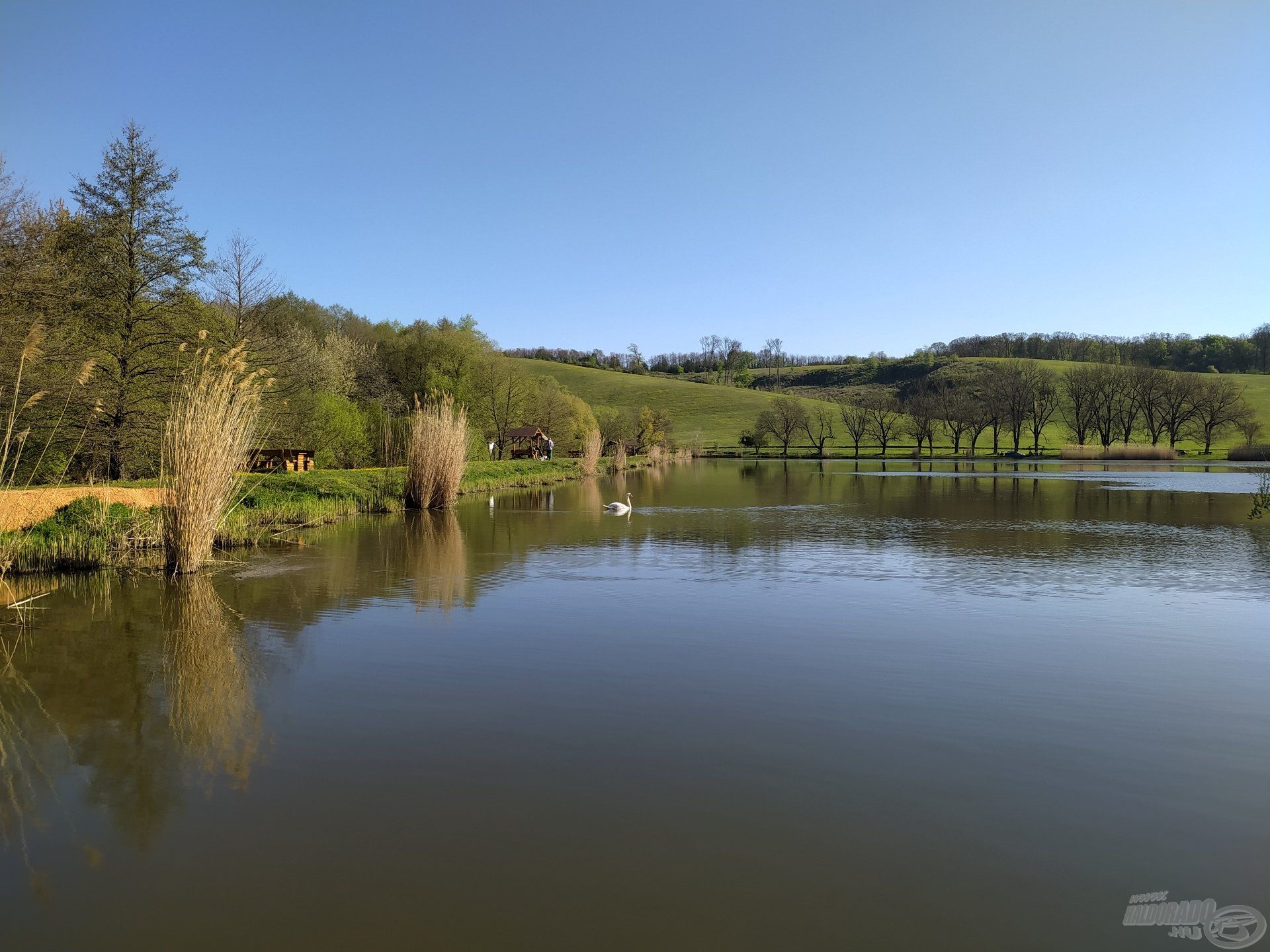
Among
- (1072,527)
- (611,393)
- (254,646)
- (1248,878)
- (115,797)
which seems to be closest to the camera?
(1248,878)

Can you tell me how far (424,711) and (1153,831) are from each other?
3.91 metres

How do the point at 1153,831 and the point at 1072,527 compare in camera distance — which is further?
the point at 1072,527

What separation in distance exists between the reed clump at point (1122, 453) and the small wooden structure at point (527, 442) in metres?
37.9

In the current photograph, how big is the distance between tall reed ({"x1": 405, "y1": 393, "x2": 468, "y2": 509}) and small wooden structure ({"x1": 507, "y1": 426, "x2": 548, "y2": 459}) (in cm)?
2957

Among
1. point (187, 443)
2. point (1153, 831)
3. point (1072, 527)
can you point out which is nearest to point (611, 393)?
point (1072, 527)

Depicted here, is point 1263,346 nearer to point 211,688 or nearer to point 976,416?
point 976,416

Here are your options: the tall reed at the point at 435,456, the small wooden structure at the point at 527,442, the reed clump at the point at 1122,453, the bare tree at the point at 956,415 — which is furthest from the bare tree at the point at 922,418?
the tall reed at the point at 435,456

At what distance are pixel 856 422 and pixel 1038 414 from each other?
22.3 m

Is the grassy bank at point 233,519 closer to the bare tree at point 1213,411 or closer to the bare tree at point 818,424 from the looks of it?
the bare tree at point 818,424

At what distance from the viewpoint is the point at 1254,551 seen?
1322cm

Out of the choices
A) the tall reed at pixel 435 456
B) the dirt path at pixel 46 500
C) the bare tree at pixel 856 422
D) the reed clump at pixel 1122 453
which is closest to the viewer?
the dirt path at pixel 46 500

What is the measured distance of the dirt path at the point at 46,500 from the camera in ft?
35.8

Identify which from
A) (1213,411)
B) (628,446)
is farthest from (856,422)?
(628,446)

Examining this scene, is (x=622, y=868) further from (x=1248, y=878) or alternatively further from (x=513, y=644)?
(x=513, y=644)
